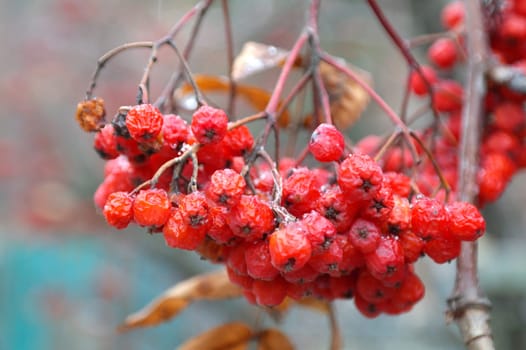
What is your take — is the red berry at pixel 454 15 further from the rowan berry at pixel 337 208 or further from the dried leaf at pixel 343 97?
the rowan berry at pixel 337 208

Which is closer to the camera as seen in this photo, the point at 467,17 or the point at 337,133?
the point at 337,133

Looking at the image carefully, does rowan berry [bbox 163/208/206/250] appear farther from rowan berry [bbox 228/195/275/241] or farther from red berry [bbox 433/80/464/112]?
red berry [bbox 433/80/464/112]

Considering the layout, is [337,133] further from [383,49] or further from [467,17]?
[383,49]

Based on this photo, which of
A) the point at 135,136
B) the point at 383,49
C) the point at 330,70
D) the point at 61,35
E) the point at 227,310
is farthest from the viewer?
the point at 61,35

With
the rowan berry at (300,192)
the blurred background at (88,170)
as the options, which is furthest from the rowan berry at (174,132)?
the blurred background at (88,170)

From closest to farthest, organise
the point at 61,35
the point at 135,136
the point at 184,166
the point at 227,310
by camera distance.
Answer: the point at 135,136 < the point at 184,166 < the point at 227,310 < the point at 61,35

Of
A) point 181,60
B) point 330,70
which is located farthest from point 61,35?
point 181,60

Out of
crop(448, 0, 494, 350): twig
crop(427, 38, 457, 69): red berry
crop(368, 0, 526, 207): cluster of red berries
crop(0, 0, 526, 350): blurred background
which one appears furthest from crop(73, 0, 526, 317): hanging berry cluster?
crop(0, 0, 526, 350): blurred background
